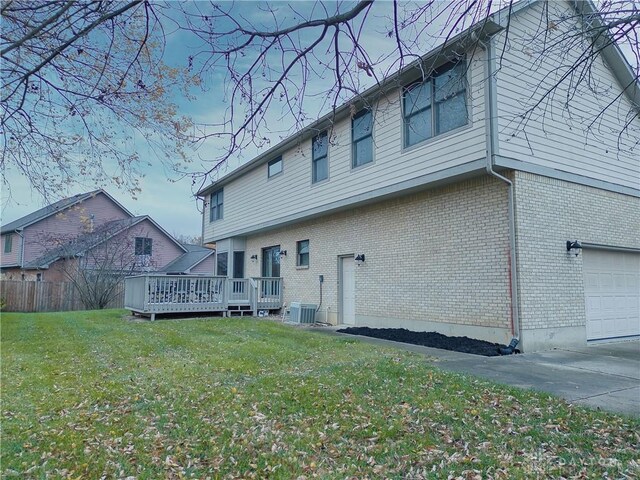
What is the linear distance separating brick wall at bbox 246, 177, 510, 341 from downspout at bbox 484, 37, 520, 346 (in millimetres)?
168

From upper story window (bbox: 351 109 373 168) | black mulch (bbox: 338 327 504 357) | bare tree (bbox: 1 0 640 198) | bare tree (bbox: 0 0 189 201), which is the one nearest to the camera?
bare tree (bbox: 1 0 640 198)

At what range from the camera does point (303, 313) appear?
45.2 ft

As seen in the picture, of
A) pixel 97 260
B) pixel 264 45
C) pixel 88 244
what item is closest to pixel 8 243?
pixel 88 244

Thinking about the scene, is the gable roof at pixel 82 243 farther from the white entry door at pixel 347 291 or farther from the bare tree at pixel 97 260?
the white entry door at pixel 347 291

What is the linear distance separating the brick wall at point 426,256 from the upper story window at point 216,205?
23.9 feet

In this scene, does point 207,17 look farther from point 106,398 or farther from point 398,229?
point 398,229

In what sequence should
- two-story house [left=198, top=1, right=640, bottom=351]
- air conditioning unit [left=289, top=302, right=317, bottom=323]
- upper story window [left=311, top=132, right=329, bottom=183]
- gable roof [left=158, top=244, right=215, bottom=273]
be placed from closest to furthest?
two-story house [left=198, top=1, right=640, bottom=351] < upper story window [left=311, top=132, right=329, bottom=183] < air conditioning unit [left=289, top=302, right=317, bottom=323] < gable roof [left=158, top=244, right=215, bottom=273]

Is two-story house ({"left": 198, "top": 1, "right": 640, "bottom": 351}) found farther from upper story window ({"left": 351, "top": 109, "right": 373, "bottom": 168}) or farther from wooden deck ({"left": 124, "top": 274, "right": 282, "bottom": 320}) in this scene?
wooden deck ({"left": 124, "top": 274, "right": 282, "bottom": 320})

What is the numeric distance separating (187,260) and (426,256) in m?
22.3

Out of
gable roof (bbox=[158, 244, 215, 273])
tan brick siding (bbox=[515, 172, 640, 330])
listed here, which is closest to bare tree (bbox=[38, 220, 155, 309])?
gable roof (bbox=[158, 244, 215, 273])

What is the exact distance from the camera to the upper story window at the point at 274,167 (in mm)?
16109

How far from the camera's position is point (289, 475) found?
3.27m

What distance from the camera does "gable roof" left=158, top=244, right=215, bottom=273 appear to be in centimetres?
2840

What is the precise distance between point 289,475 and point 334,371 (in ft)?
10.2
